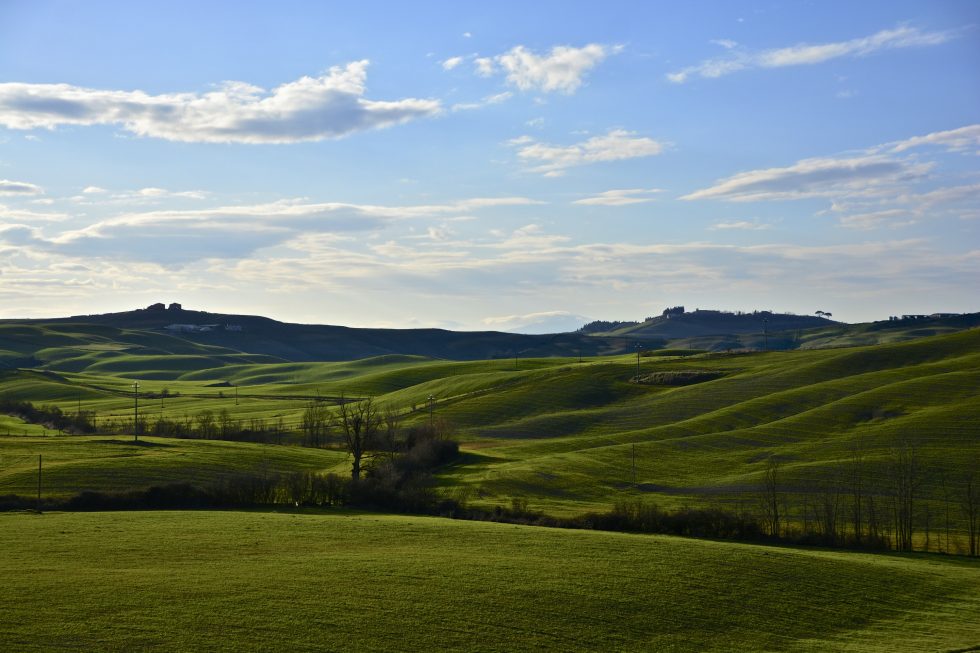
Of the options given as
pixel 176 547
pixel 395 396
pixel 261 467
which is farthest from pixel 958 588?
A: pixel 395 396

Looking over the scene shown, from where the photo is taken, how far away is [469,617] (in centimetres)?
3778

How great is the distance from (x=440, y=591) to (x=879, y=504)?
56738 mm

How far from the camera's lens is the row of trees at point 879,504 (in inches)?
2685

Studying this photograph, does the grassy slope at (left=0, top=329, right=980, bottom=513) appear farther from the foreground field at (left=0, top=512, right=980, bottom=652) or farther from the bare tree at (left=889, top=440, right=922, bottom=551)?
the foreground field at (left=0, top=512, right=980, bottom=652)

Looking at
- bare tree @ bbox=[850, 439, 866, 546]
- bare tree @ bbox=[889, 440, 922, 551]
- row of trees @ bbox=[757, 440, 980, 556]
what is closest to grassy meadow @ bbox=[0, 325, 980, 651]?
row of trees @ bbox=[757, 440, 980, 556]

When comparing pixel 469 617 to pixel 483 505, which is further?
pixel 483 505

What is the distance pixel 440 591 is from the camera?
41.0 meters

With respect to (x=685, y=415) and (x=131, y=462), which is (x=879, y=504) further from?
(x=131, y=462)

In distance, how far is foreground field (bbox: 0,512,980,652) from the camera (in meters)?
34.3

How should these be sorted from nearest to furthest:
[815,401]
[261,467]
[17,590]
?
[17,590] < [261,467] < [815,401]

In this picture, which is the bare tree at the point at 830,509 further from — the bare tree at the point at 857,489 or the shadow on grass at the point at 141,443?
the shadow on grass at the point at 141,443

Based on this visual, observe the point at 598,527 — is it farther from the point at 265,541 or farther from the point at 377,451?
the point at 377,451

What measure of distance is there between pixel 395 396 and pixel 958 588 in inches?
5792

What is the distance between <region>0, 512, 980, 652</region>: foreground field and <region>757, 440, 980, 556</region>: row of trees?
9.90m
